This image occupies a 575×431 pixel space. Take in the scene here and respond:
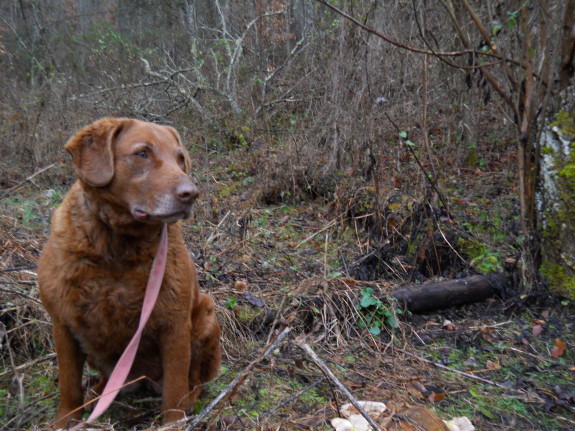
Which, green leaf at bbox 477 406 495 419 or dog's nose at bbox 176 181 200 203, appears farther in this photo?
green leaf at bbox 477 406 495 419

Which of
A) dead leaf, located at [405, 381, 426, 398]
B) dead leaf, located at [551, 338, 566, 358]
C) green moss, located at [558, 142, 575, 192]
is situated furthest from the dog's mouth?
green moss, located at [558, 142, 575, 192]

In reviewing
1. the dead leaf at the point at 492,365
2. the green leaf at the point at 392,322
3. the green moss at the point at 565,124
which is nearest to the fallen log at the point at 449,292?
the green leaf at the point at 392,322

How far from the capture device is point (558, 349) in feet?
12.9

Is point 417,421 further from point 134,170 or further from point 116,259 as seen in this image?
point 134,170

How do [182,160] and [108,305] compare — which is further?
[182,160]

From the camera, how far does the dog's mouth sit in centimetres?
255

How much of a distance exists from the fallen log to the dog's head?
8.55ft

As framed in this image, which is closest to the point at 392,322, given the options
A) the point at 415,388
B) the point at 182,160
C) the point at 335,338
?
the point at 335,338

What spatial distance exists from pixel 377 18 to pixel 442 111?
2.21 metres

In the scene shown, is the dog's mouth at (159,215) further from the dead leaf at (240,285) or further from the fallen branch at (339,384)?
the dead leaf at (240,285)

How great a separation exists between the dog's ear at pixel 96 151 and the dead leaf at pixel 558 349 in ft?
11.5

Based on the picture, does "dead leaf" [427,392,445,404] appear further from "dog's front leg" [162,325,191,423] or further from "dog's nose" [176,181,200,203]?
"dog's nose" [176,181,200,203]

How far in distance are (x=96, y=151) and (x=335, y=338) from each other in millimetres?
2541

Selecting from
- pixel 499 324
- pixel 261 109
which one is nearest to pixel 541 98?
pixel 499 324
